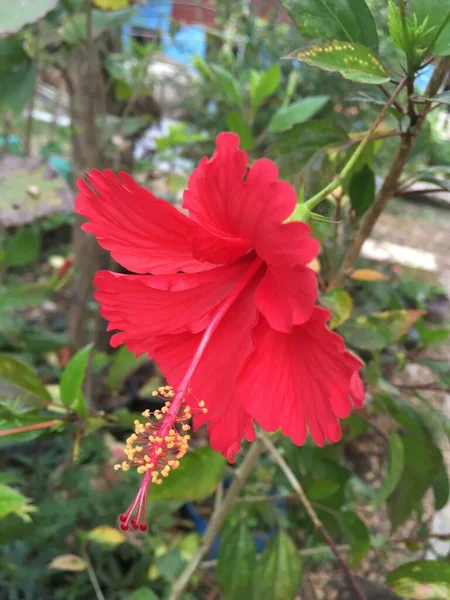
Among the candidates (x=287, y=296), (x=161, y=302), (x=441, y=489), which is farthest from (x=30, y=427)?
(x=441, y=489)

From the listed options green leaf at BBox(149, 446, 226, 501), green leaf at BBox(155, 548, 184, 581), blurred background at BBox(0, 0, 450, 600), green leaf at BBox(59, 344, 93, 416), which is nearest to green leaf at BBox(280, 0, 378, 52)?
blurred background at BBox(0, 0, 450, 600)

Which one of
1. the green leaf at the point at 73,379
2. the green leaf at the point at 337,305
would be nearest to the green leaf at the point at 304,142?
the green leaf at the point at 337,305

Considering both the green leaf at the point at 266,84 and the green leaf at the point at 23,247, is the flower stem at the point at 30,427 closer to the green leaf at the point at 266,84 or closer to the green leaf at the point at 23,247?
the green leaf at the point at 23,247

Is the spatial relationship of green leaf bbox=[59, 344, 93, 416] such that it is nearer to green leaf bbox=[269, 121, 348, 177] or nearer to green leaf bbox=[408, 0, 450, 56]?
green leaf bbox=[269, 121, 348, 177]

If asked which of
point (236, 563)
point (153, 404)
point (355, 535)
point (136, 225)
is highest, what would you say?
point (136, 225)

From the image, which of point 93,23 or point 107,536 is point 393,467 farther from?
point 93,23

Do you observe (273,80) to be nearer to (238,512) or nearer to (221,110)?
(238,512)

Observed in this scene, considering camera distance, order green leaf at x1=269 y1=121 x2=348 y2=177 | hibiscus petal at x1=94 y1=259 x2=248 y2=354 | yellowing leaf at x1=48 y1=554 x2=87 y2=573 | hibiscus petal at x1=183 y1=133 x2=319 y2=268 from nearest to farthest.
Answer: hibiscus petal at x1=183 y1=133 x2=319 y2=268 < hibiscus petal at x1=94 y1=259 x2=248 y2=354 < green leaf at x1=269 y1=121 x2=348 y2=177 < yellowing leaf at x1=48 y1=554 x2=87 y2=573

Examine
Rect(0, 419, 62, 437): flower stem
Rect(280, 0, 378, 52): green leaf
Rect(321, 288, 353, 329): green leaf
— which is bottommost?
Rect(0, 419, 62, 437): flower stem
